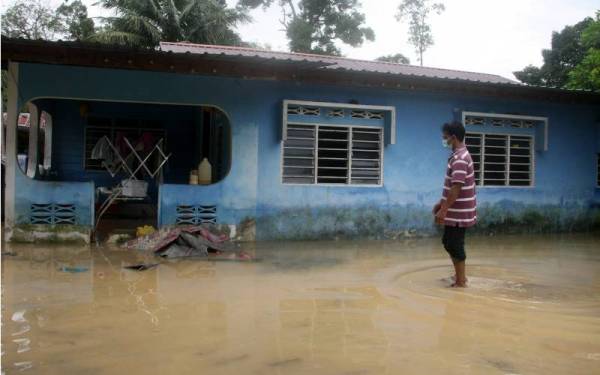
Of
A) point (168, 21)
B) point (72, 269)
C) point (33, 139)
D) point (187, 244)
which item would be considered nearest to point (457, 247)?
point (187, 244)

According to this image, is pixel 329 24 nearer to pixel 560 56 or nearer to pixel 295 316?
pixel 560 56

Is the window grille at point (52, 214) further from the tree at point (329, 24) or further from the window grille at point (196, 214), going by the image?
the tree at point (329, 24)

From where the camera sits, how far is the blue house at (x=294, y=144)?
8.13 m

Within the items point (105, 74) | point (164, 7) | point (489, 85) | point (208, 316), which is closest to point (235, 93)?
point (105, 74)

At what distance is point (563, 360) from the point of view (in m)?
3.36

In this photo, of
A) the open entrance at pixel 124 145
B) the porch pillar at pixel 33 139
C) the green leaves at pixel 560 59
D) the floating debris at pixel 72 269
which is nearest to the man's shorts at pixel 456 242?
the floating debris at pixel 72 269

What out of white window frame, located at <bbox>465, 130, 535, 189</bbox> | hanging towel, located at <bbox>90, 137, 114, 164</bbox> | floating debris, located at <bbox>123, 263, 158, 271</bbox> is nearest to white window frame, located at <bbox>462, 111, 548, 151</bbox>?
white window frame, located at <bbox>465, 130, 535, 189</bbox>

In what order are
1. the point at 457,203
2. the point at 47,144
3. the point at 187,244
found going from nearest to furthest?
the point at 457,203 → the point at 187,244 → the point at 47,144

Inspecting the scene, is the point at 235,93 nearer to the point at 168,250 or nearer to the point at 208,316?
the point at 168,250

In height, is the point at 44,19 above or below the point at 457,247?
above

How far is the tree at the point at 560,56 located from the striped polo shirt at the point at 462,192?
760 inches

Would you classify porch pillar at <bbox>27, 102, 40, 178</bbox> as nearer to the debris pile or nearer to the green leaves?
the debris pile

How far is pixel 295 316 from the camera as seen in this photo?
170 inches

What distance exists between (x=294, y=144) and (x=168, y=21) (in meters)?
11.9
